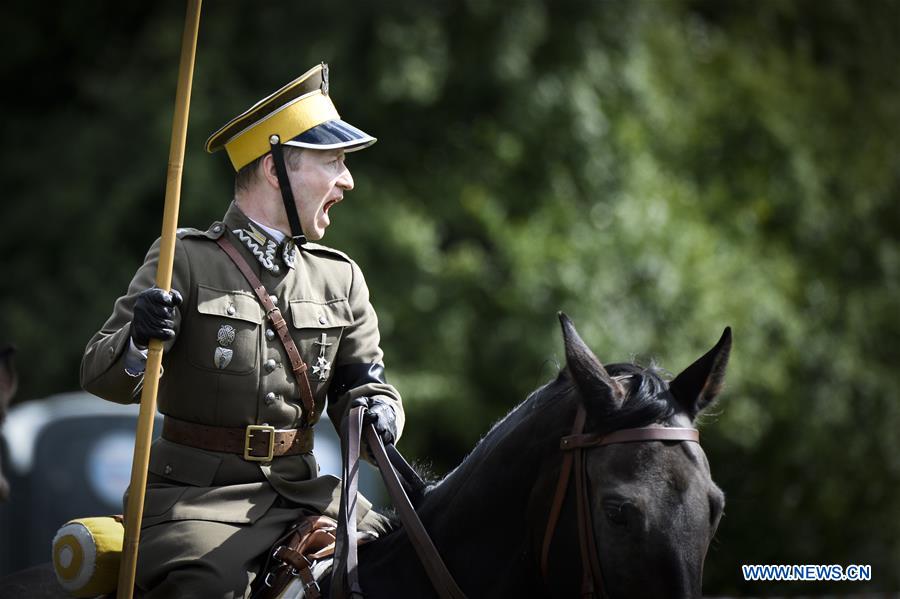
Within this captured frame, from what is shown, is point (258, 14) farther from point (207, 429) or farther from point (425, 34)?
point (207, 429)

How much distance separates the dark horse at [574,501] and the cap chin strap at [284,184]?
0.83 metres

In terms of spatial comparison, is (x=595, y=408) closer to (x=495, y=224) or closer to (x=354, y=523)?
(x=354, y=523)

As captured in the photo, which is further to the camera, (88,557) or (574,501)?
(88,557)

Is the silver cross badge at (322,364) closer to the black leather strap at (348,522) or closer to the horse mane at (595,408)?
the black leather strap at (348,522)

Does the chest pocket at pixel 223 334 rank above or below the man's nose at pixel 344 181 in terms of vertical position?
below

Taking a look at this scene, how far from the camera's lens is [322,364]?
10.8 feet

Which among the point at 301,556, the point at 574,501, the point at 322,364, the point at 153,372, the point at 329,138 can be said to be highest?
the point at 329,138

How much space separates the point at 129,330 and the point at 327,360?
0.60 meters

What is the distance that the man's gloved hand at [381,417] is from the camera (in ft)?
10.5

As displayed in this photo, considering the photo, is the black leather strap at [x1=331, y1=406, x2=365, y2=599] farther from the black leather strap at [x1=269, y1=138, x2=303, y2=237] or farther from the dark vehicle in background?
the dark vehicle in background

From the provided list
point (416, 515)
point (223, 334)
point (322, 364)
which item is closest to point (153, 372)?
point (223, 334)

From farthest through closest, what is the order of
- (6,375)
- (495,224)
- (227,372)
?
(495,224) → (6,375) → (227,372)

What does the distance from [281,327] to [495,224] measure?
8001mm

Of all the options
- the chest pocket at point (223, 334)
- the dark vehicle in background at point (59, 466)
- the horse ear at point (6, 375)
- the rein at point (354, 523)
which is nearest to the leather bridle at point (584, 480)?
the rein at point (354, 523)
